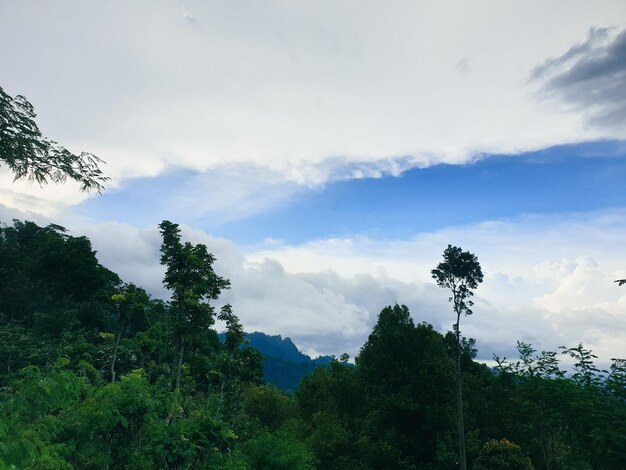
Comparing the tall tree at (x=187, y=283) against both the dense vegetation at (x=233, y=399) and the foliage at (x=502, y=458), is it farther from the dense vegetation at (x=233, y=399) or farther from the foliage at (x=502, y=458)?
the foliage at (x=502, y=458)

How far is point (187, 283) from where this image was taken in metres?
27.3

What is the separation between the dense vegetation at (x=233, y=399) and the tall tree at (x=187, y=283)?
0.25 feet

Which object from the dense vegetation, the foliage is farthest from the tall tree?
the foliage

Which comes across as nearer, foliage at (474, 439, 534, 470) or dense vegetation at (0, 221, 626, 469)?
dense vegetation at (0, 221, 626, 469)

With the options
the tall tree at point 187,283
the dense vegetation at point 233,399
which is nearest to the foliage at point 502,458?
the dense vegetation at point 233,399

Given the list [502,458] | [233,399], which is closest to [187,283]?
[233,399]

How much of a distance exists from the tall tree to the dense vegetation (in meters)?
0.08

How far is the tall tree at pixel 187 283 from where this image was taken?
26578mm

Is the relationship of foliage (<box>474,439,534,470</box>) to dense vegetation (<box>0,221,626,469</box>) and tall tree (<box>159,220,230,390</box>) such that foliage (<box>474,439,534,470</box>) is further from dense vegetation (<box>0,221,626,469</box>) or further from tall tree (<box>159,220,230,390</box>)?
tall tree (<box>159,220,230,390</box>)

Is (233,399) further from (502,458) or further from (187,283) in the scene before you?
(502,458)

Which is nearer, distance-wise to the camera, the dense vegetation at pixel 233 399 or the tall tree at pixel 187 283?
the dense vegetation at pixel 233 399

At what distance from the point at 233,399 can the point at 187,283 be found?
1902 cm

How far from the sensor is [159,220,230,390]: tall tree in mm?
26578

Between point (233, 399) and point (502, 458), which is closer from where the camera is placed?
point (502, 458)
